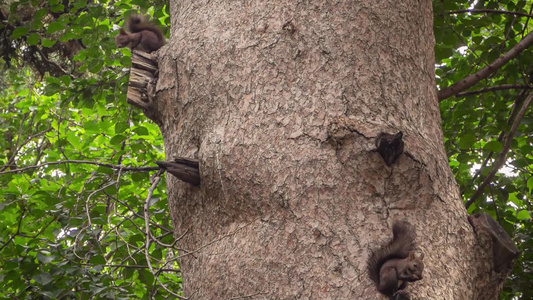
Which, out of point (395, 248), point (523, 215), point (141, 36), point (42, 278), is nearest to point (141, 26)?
point (141, 36)

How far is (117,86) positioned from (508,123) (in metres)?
2.41

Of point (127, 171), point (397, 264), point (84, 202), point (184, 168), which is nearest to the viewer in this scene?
point (397, 264)

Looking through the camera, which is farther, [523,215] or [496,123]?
[523,215]

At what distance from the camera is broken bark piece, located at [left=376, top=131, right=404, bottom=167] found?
1309mm

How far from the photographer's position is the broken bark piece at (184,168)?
1.43 meters

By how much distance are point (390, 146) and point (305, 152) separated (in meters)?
0.20

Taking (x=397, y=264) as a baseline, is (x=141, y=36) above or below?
above

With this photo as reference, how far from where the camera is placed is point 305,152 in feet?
4.38

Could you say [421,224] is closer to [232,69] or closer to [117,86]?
[232,69]

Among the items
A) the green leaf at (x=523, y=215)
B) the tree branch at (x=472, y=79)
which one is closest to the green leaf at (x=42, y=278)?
the tree branch at (x=472, y=79)

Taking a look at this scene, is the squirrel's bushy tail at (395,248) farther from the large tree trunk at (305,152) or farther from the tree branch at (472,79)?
the tree branch at (472,79)

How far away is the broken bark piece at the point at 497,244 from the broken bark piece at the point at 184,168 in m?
0.73

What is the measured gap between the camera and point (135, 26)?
2514 mm

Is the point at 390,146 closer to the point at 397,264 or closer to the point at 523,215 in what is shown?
the point at 397,264
